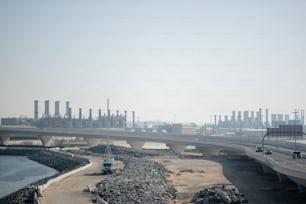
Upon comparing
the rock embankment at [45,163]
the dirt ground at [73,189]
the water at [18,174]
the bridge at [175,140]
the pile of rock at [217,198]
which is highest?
the bridge at [175,140]

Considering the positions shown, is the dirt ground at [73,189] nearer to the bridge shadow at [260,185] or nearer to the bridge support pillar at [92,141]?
the bridge shadow at [260,185]

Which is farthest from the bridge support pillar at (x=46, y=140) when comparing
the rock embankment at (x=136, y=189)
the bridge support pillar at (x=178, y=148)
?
the rock embankment at (x=136, y=189)

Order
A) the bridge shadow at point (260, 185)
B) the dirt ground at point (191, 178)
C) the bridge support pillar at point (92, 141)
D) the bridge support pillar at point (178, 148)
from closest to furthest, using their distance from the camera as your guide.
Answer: the bridge shadow at point (260, 185) → the dirt ground at point (191, 178) → the bridge support pillar at point (178, 148) → the bridge support pillar at point (92, 141)

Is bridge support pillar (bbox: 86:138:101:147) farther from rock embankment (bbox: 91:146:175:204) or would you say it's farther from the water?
rock embankment (bbox: 91:146:175:204)

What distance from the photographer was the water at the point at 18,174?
49088 mm

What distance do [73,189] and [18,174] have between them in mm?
26044

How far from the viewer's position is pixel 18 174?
6100cm

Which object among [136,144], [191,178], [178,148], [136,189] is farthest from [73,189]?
[136,144]

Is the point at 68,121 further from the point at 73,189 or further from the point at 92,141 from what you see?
the point at 73,189

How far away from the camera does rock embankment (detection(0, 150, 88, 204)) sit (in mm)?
34916

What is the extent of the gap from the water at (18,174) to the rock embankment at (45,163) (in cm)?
176

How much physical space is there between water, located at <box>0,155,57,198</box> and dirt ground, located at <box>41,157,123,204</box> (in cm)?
641

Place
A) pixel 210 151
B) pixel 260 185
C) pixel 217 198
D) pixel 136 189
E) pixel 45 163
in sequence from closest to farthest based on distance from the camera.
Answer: pixel 217 198
pixel 136 189
pixel 260 185
pixel 45 163
pixel 210 151

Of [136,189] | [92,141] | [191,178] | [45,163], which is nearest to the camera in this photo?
[136,189]
